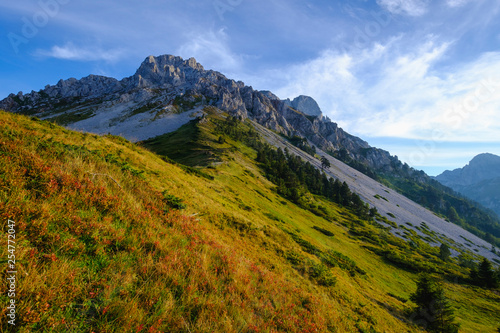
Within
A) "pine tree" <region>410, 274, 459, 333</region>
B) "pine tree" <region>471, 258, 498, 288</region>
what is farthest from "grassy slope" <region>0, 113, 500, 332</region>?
"pine tree" <region>471, 258, 498, 288</region>

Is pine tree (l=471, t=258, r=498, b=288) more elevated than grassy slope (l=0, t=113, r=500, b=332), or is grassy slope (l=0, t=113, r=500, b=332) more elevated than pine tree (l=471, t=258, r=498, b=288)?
grassy slope (l=0, t=113, r=500, b=332)

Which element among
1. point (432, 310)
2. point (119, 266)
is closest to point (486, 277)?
point (432, 310)

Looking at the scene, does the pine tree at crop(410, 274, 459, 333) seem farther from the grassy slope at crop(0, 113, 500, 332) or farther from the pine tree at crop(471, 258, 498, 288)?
the pine tree at crop(471, 258, 498, 288)

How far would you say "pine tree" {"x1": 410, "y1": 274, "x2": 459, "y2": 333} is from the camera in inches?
599

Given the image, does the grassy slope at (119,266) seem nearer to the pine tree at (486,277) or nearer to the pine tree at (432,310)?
the pine tree at (432,310)

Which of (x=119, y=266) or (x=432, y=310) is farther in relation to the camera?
(x=432, y=310)

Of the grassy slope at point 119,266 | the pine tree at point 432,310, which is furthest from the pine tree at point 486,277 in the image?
the grassy slope at point 119,266

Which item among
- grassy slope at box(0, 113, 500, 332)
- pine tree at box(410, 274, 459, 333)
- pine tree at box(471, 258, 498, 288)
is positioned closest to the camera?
grassy slope at box(0, 113, 500, 332)

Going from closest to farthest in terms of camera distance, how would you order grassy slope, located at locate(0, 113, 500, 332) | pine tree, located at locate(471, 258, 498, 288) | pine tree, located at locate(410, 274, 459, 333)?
grassy slope, located at locate(0, 113, 500, 332), pine tree, located at locate(410, 274, 459, 333), pine tree, located at locate(471, 258, 498, 288)

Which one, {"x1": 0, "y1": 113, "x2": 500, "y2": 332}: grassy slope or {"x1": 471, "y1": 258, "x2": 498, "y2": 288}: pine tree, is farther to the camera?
{"x1": 471, "y1": 258, "x2": 498, "y2": 288}: pine tree

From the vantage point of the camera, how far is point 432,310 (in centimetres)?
1666

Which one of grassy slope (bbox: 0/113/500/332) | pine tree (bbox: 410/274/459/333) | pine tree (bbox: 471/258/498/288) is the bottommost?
pine tree (bbox: 471/258/498/288)

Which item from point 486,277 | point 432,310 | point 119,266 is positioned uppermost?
point 119,266

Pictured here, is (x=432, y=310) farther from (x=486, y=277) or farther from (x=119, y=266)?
(x=486, y=277)
